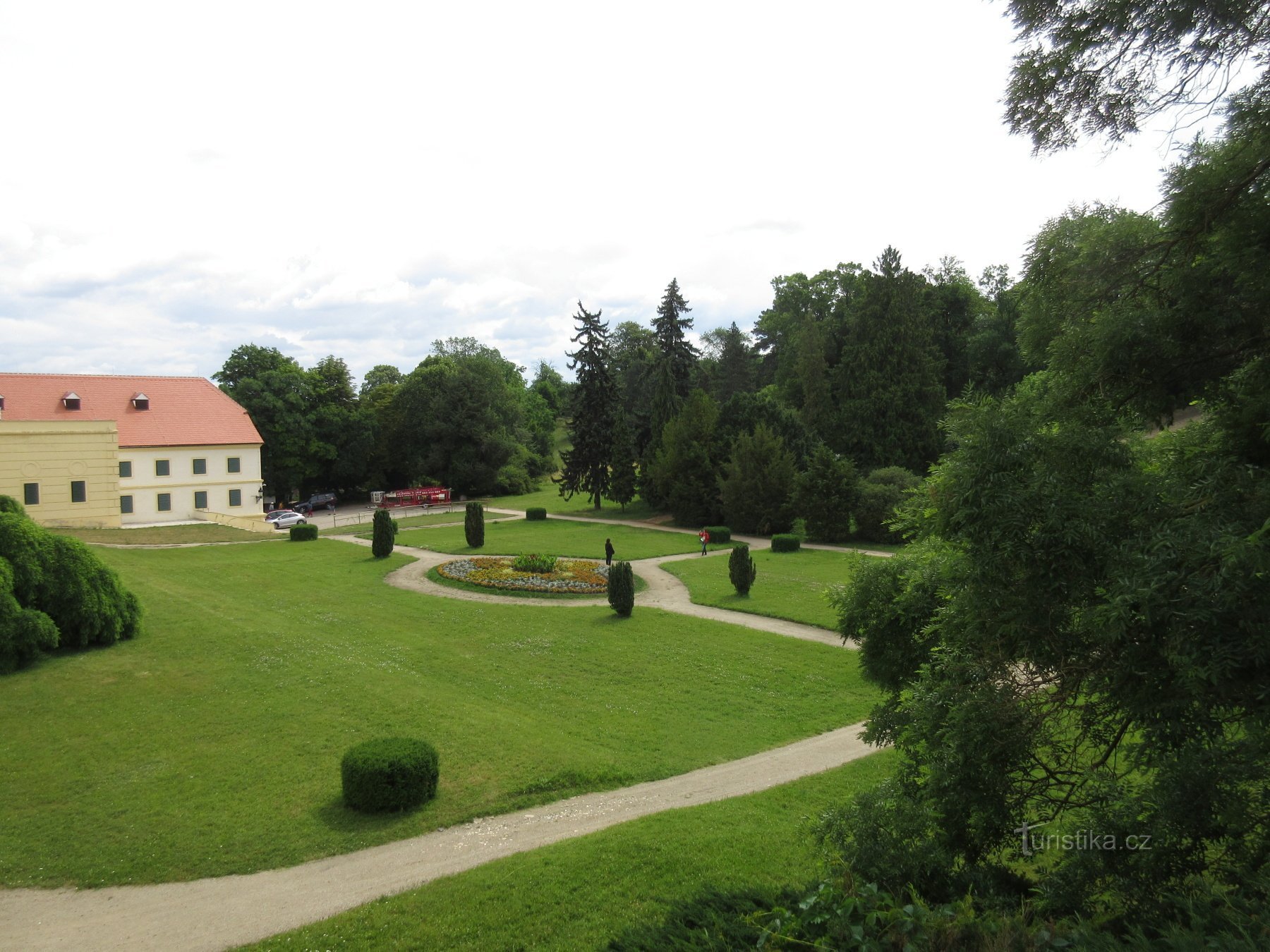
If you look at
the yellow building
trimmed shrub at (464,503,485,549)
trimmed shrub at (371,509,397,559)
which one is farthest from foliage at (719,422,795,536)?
the yellow building

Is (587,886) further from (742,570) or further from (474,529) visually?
(474,529)

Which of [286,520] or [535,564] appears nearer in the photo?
[535,564]

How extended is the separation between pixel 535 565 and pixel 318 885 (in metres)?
19.5

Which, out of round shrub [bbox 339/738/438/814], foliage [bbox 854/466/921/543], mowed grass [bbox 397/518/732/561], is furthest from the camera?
foliage [bbox 854/466/921/543]

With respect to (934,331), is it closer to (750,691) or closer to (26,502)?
(750,691)

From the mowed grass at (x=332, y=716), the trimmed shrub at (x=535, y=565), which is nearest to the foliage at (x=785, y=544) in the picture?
the trimmed shrub at (x=535, y=565)

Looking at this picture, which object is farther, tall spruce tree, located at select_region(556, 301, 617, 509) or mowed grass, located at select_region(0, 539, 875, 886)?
tall spruce tree, located at select_region(556, 301, 617, 509)

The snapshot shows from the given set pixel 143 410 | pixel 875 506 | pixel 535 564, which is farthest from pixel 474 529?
pixel 143 410

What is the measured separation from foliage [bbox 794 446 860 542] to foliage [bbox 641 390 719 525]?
19.4 feet

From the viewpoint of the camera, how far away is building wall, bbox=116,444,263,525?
44.2 meters

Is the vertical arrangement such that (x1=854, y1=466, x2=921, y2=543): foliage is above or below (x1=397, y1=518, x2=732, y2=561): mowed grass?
above

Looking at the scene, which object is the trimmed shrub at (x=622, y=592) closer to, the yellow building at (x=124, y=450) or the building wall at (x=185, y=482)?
the yellow building at (x=124, y=450)

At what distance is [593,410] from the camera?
167 ft

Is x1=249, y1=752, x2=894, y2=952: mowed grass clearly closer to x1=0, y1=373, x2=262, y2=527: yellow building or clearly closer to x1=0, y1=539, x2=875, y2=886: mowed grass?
x1=0, y1=539, x2=875, y2=886: mowed grass
